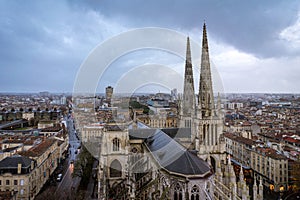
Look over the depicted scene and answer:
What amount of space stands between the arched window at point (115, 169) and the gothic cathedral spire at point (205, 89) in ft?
30.9

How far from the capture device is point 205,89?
2359 cm

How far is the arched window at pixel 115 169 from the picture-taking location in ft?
74.6

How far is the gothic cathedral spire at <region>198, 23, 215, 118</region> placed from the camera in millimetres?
23453

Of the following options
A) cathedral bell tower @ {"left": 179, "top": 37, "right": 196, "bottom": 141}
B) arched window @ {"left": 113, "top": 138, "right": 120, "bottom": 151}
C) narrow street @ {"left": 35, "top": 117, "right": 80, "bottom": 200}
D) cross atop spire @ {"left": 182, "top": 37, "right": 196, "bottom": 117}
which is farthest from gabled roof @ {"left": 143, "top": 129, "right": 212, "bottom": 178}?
cross atop spire @ {"left": 182, "top": 37, "right": 196, "bottom": 117}

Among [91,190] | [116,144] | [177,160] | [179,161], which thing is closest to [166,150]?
[177,160]

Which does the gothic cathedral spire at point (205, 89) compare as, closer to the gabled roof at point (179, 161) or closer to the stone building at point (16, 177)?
the gabled roof at point (179, 161)

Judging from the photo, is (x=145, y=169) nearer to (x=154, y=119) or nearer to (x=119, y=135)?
(x=119, y=135)

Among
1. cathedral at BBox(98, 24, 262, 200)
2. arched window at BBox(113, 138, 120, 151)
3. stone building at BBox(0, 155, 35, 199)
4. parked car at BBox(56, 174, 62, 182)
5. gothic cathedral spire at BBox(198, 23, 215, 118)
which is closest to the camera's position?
cathedral at BBox(98, 24, 262, 200)

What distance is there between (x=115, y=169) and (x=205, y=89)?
1180cm

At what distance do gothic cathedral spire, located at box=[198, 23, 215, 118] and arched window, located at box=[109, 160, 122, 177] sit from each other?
371 inches

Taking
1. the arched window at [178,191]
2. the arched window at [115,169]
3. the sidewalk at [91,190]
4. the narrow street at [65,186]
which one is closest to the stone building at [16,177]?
the narrow street at [65,186]

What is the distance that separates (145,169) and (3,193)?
11702 millimetres

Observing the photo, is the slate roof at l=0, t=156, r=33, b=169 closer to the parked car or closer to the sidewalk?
the parked car

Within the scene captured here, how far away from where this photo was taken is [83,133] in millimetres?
44625
